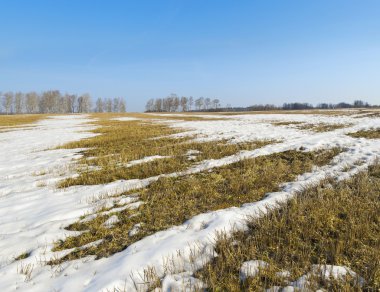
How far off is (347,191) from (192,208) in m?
3.36

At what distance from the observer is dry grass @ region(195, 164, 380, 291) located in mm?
2713

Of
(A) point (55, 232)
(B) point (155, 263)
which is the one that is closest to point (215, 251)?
(B) point (155, 263)

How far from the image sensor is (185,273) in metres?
2.99

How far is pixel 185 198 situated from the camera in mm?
5461

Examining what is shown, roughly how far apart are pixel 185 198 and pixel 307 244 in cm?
273

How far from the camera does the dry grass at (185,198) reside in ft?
13.2

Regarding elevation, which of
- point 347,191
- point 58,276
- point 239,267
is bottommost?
point 58,276

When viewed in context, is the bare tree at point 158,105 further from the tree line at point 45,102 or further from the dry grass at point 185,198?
the dry grass at point 185,198

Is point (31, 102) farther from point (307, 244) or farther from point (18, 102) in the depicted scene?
point (307, 244)

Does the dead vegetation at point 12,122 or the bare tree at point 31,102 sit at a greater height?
the bare tree at point 31,102

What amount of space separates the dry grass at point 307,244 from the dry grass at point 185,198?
1206 mm

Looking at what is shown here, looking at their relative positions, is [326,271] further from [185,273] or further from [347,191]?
[347,191]

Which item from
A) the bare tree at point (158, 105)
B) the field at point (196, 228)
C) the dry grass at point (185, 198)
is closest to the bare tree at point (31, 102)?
the bare tree at point (158, 105)

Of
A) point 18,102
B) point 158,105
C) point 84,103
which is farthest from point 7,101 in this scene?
point 158,105
